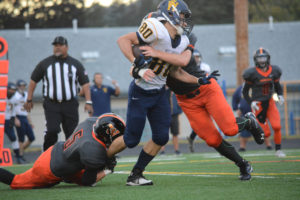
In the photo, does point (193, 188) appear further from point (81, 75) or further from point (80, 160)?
point (81, 75)

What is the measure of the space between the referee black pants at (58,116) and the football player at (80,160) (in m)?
2.24

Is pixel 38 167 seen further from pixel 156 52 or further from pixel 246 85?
pixel 246 85

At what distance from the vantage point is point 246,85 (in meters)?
10.7

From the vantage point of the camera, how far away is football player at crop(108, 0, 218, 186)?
18.2ft

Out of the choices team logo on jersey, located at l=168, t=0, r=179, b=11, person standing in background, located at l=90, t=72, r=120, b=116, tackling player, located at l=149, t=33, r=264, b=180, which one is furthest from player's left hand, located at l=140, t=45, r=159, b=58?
person standing in background, located at l=90, t=72, r=120, b=116

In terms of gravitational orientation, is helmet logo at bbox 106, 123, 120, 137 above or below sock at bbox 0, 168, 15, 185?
above

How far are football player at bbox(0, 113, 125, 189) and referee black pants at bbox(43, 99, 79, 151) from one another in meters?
2.24

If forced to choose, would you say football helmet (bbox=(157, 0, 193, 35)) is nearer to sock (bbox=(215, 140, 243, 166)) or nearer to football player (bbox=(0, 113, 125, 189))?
football player (bbox=(0, 113, 125, 189))

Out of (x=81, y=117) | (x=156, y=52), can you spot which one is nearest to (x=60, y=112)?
(x=156, y=52)

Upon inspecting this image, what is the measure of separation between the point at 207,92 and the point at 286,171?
1465mm

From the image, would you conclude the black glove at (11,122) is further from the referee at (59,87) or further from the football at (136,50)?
the football at (136,50)

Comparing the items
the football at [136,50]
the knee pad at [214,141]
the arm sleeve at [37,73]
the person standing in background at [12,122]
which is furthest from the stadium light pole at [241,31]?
the football at [136,50]

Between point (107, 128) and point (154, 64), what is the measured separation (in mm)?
811

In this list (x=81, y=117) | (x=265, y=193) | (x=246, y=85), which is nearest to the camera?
(x=265, y=193)
